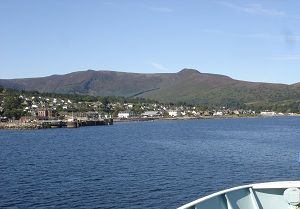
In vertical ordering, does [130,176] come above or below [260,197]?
below

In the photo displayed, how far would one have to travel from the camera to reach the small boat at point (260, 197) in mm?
14547

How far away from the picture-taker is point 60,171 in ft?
191

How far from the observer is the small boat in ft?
47.7

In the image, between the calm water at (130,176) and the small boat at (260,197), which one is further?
the calm water at (130,176)

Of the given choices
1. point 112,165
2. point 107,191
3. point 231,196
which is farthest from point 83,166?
point 231,196

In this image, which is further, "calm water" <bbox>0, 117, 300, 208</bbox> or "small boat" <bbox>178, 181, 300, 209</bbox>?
"calm water" <bbox>0, 117, 300, 208</bbox>

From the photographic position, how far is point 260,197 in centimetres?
1599

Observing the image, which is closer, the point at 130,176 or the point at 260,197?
the point at 260,197

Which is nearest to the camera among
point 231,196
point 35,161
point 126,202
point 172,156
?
point 231,196

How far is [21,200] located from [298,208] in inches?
1149

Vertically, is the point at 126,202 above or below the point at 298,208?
below

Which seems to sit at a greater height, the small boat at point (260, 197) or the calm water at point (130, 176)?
the small boat at point (260, 197)

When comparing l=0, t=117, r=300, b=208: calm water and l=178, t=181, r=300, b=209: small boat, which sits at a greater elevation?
l=178, t=181, r=300, b=209: small boat

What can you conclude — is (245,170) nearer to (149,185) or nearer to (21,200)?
(149,185)
